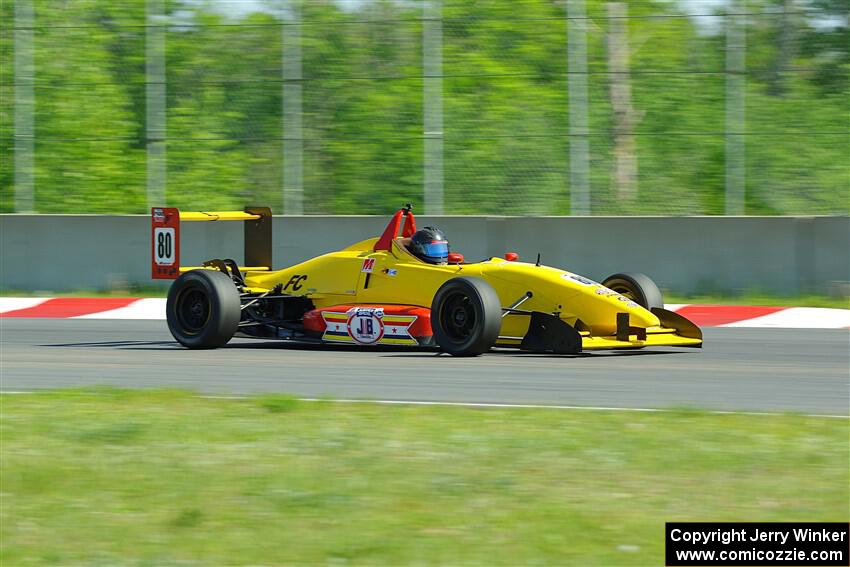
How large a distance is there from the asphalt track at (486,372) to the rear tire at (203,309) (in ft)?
0.55

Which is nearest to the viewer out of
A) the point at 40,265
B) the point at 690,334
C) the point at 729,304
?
the point at 690,334

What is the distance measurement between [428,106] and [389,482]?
1229 cm

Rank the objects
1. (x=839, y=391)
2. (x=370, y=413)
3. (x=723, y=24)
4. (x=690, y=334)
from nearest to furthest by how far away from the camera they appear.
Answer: (x=370, y=413) < (x=839, y=391) < (x=690, y=334) < (x=723, y=24)

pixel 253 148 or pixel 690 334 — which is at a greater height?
pixel 253 148

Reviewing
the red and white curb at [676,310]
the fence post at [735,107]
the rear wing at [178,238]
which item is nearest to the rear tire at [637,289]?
the red and white curb at [676,310]

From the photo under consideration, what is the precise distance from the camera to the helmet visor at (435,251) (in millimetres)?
12172

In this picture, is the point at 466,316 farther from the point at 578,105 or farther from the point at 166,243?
the point at 578,105

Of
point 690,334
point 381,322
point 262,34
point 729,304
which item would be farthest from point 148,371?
point 262,34

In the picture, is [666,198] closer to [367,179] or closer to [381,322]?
[367,179]

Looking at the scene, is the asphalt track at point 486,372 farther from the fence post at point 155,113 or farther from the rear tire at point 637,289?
the fence post at point 155,113

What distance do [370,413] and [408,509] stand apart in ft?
8.16

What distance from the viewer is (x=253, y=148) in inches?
746

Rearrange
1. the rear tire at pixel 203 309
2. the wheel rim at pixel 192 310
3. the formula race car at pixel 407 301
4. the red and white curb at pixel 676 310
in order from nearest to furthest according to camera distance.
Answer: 1. the formula race car at pixel 407 301
2. the rear tire at pixel 203 309
3. the wheel rim at pixel 192 310
4. the red and white curb at pixel 676 310

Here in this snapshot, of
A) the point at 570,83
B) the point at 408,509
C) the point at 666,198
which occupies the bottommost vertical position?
the point at 408,509
